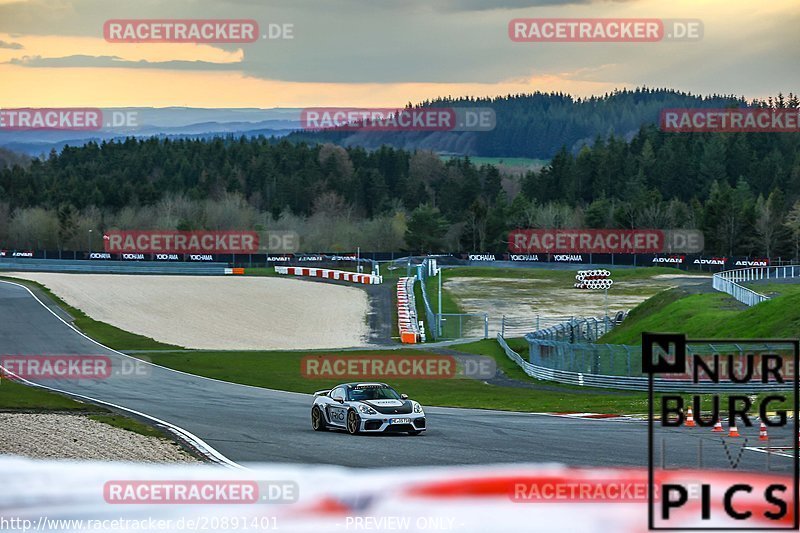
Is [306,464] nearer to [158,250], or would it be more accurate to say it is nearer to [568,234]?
[158,250]

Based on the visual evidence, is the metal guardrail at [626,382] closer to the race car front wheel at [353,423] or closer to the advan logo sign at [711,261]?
the race car front wheel at [353,423]

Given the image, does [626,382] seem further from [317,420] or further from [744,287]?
[744,287]

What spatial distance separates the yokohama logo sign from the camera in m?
152

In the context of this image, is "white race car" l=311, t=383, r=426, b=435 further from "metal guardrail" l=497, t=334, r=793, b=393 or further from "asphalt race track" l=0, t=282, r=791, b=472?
"metal guardrail" l=497, t=334, r=793, b=393

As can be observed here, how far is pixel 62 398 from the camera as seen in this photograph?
37.0 meters

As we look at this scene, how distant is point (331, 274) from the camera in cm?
11356

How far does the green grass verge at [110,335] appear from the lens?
6322 centimetres

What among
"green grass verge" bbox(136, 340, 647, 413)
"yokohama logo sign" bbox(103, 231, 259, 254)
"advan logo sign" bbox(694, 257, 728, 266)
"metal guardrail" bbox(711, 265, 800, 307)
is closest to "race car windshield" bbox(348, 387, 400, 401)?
"green grass verge" bbox(136, 340, 647, 413)

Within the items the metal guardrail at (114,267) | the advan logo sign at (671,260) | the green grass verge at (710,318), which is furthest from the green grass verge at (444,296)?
the metal guardrail at (114,267)

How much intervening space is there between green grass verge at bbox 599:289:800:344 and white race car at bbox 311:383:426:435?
23717mm

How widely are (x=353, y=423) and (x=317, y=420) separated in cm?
175

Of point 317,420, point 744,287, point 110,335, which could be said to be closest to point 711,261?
point 744,287

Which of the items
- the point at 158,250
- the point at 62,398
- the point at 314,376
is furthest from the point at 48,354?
the point at 158,250

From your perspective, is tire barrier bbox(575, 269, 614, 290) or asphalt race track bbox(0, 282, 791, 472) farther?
tire barrier bbox(575, 269, 614, 290)
